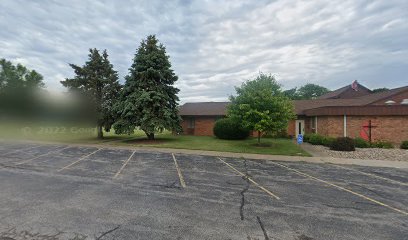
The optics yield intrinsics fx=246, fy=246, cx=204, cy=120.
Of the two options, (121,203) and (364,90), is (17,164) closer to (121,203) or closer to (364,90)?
(121,203)

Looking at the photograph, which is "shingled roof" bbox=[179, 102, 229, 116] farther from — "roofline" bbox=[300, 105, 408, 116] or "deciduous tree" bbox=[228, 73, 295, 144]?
"roofline" bbox=[300, 105, 408, 116]

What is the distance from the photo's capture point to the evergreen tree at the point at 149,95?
2334cm

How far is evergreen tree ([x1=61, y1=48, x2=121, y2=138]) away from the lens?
25.7 metres

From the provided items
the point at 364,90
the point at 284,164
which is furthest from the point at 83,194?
the point at 364,90

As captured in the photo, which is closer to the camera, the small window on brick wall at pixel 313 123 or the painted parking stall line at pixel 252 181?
the painted parking stall line at pixel 252 181

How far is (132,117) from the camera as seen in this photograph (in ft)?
78.6

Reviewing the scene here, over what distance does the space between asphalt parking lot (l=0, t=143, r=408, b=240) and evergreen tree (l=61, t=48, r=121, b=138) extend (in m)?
13.0

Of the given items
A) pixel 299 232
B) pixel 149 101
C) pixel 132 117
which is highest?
pixel 149 101

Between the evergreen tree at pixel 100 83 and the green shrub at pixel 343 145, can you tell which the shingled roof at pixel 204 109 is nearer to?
the evergreen tree at pixel 100 83

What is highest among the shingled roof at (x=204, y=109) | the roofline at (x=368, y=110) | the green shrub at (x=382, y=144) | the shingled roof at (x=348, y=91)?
the shingled roof at (x=348, y=91)

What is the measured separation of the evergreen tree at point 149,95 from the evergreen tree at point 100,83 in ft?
6.84

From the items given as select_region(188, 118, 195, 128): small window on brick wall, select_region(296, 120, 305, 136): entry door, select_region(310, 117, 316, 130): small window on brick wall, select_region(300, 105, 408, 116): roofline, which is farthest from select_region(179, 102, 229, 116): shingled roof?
select_region(300, 105, 408, 116): roofline

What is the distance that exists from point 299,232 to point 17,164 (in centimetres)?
1428

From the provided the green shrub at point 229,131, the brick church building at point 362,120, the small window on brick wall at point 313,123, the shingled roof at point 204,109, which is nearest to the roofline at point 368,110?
the brick church building at point 362,120
